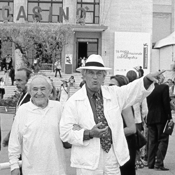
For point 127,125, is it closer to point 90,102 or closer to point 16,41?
point 90,102

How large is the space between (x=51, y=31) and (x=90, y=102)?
40.7 metres

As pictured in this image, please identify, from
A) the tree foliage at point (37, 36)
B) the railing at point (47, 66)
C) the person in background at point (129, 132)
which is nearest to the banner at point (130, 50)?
the tree foliage at point (37, 36)

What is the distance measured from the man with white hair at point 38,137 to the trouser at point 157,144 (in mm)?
4367

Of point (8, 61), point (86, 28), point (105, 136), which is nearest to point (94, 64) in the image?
point (105, 136)

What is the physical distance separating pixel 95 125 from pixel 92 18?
4689 centimetres

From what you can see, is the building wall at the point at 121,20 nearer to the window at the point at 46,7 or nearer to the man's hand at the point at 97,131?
the window at the point at 46,7

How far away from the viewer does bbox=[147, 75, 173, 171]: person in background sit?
8.45m

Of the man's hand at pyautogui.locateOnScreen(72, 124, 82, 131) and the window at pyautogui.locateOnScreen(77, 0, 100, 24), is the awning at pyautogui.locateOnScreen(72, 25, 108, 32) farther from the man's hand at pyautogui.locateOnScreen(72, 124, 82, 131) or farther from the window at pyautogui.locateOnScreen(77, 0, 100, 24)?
the man's hand at pyautogui.locateOnScreen(72, 124, 82, 131)

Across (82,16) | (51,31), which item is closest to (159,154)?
(51,31)

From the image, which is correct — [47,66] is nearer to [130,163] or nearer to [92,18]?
[92,18]

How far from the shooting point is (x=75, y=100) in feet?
13.8

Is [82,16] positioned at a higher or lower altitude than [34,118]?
higher

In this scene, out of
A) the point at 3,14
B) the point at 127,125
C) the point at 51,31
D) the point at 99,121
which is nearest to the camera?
the point at 99,121

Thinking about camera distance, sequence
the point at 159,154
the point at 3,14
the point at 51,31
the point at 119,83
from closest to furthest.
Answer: the point at 119,83
the point at 159,154
the point at 51,31
the point at 3,14
